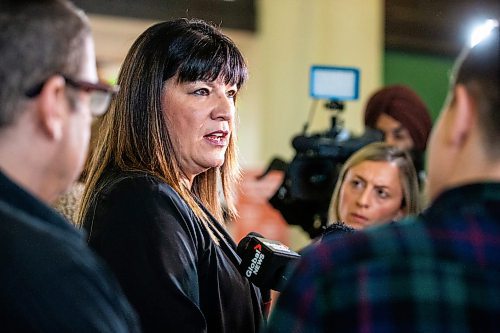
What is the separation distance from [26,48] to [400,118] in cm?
241

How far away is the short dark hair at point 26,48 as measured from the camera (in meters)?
0.99

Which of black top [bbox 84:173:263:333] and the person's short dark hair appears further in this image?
the person's short dark hair

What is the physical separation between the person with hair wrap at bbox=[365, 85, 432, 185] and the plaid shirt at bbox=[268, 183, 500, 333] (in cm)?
227

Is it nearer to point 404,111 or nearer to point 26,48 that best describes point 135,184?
point 26,48

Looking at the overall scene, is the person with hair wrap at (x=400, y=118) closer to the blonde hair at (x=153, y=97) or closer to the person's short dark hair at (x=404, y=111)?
the person's short dark hair at (x=404, y=111)

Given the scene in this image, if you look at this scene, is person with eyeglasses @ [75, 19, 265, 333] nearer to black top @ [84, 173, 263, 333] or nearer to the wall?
black top @ [84, 173, 263, 333]

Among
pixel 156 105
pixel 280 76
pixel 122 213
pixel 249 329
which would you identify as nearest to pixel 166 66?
pixel 156 105

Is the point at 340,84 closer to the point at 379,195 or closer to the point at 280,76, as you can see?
the point at 379,195

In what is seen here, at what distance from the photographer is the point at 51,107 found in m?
1.00

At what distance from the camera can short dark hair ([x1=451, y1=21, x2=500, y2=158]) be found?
0.93 meters

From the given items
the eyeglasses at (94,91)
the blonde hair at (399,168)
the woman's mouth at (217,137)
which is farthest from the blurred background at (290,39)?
the eyeglasses at (94,91)

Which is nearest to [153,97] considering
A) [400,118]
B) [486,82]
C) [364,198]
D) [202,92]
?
[202,92]

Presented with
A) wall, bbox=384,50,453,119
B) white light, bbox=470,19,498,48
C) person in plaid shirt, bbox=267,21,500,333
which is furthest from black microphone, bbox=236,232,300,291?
wall, bbox=384,50,453,119

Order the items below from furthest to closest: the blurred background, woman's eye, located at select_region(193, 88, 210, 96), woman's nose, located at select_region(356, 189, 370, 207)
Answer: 1. the blurred background
2. woman's nose, located at select_region(356, 189, 370, 207)
3. woman's eye, located at select_region(193, 88, 210, 96)
